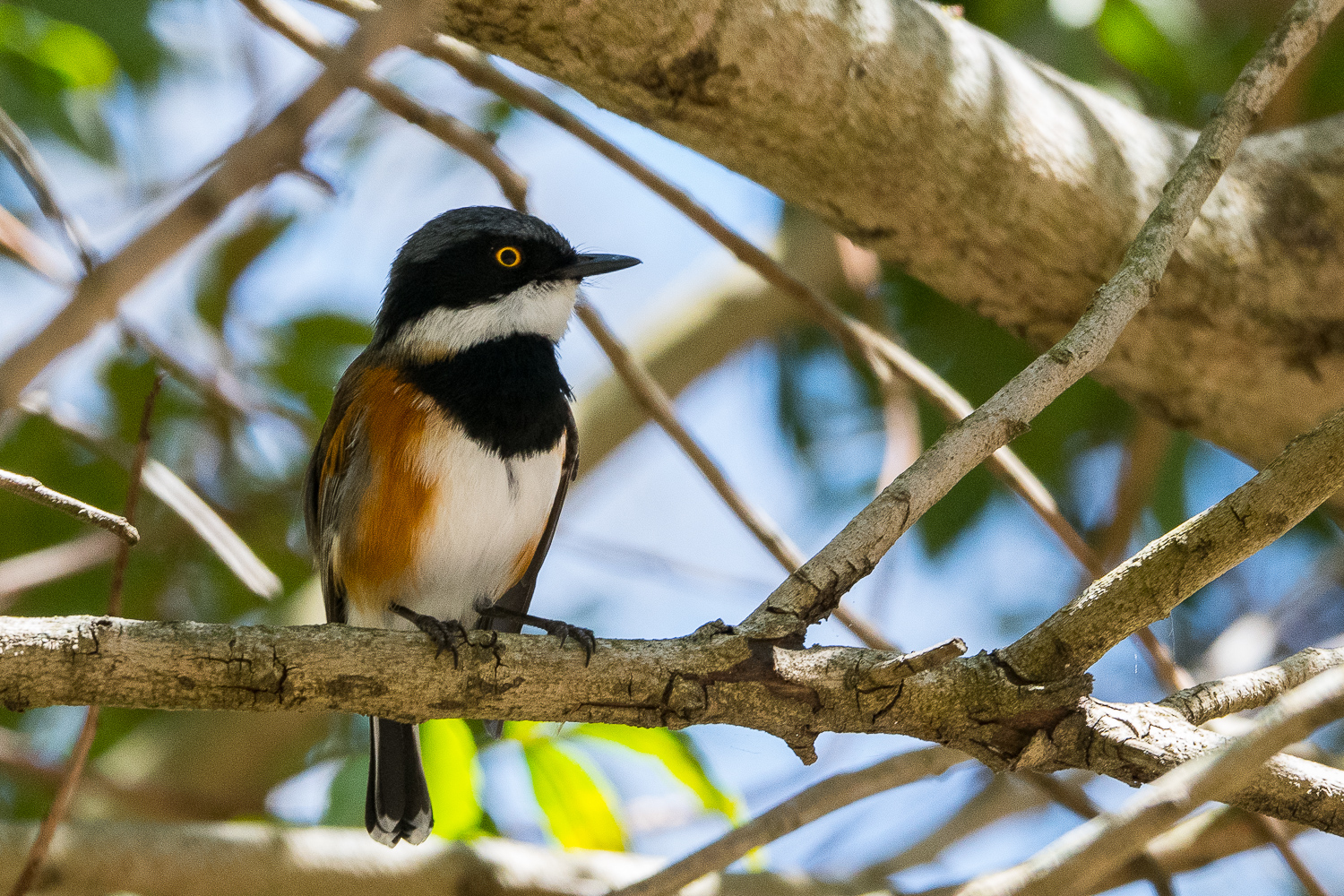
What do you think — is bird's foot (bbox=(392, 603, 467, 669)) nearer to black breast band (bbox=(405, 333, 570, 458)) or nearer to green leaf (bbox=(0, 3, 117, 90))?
black breast band (bbox=(405, 333, 570, 458))

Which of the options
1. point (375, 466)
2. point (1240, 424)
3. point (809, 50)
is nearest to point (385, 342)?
point (375, 466)

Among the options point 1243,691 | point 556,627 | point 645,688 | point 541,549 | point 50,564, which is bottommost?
point 1243,691

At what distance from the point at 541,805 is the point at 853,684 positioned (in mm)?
1669

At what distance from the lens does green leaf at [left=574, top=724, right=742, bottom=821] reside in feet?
13.0

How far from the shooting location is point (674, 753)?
3973 millimetres

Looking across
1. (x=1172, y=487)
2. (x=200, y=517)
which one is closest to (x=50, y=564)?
(x=200, y=517)

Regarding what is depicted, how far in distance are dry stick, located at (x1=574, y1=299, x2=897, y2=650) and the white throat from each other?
34 cm

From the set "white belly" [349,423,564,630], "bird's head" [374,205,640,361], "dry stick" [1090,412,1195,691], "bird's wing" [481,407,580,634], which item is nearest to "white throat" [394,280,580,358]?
"bird's head" [374,205,640,361]

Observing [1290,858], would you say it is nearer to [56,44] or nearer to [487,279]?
[487,279]

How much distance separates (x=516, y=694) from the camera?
2809mm

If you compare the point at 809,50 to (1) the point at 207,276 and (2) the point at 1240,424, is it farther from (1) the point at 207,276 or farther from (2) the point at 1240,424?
(1) the point at 207,276

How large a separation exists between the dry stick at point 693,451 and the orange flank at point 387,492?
671mm

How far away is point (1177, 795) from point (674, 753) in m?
2.45

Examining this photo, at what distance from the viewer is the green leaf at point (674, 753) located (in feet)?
13.0
